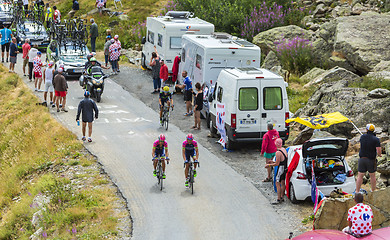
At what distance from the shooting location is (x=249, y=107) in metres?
18.9

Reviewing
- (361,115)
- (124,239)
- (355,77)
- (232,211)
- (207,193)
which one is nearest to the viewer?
(124,239)

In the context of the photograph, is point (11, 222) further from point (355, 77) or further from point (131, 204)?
point (355, 77)

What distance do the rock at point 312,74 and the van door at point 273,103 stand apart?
7920mm

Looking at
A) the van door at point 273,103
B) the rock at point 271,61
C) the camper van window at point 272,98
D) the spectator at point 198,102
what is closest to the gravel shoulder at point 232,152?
the spectator at point 198,102

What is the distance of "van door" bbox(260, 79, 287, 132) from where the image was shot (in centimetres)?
1872

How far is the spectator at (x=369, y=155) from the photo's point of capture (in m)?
14.9

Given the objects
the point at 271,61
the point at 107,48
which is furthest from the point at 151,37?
the point at 271,61

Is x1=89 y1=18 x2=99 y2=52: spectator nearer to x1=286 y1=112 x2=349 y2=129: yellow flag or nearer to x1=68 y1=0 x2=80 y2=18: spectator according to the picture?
x1=68 y1=0 x2=80 y2=18: spectator

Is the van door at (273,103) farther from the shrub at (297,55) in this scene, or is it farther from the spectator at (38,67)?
the spectator at (38,67)

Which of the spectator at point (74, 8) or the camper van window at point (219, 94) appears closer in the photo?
the camper van window at point (219, 94)

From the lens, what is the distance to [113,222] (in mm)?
13922

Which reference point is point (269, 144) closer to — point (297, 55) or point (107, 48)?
point (297, 55)

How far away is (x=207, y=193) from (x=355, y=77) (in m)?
10.8

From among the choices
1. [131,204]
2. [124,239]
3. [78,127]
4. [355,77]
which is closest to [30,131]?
[78,127]
